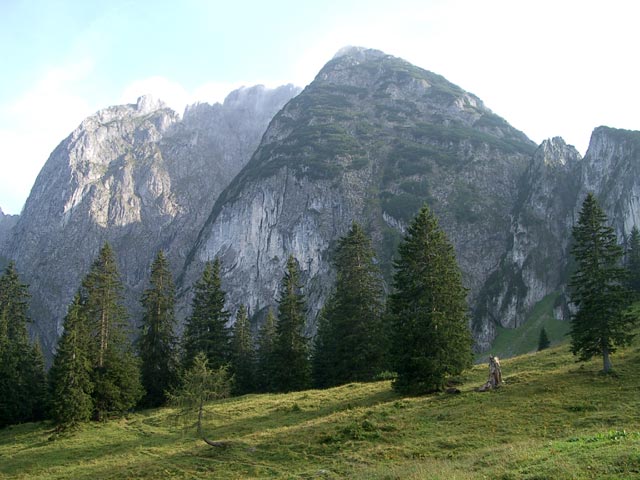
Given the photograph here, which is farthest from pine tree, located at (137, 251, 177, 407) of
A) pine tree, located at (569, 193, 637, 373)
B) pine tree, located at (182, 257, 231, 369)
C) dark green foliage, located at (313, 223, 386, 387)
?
pine tree, located at (569, 193, 637, 373)

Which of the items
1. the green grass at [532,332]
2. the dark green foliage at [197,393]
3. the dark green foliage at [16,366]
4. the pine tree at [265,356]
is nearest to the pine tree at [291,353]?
the pine tree at [265,356]

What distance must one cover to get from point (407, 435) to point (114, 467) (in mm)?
16944

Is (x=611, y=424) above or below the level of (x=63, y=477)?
above

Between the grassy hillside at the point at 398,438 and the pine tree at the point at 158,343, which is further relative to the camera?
the pine tree at the point at 158,343

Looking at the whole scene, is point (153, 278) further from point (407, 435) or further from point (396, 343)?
point (407, 435)

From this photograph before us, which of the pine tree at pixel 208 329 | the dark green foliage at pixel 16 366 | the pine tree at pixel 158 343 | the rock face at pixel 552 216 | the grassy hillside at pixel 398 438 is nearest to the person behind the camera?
A: the grassy hillside at pixel 398 438

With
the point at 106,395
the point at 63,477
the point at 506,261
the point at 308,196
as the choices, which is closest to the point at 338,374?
the point at 106,395

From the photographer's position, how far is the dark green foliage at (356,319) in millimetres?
54312

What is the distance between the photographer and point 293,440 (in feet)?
93.9

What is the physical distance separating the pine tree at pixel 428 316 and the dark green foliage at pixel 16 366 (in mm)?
40055

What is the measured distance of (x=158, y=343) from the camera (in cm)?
6284

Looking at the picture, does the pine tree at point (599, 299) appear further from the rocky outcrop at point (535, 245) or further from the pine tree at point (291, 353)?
the rocky outcrop at point (535, 245)

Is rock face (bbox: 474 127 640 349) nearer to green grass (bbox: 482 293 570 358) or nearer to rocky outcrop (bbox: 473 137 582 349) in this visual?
rocky outcrop (bbox: 473 137 582 349)

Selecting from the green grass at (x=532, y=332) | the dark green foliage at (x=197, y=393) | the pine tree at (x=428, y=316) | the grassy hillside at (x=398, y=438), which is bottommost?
the green grass at (x=532, y=332)
